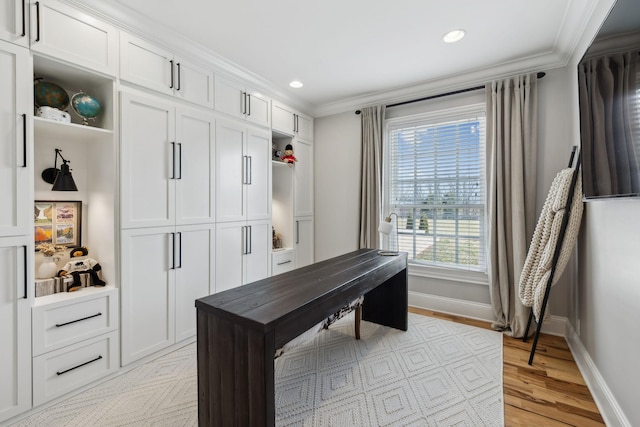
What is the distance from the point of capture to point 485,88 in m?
2.99

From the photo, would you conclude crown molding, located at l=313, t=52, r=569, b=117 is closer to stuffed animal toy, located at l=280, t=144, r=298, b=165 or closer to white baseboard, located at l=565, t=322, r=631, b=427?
stuffed animal toy, located at l=280, t=144, r=298, b=165

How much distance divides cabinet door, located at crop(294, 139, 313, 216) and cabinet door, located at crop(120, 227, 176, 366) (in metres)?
1.78

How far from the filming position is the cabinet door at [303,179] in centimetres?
384

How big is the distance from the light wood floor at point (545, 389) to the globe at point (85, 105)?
11.0ft

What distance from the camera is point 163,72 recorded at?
2.36m

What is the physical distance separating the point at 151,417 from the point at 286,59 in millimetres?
2973

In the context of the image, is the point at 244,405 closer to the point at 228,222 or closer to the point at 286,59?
the point at 228,222

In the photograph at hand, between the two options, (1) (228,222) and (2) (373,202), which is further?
(2) (373,202)

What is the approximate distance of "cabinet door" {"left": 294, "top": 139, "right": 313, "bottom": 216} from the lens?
12.6 feet

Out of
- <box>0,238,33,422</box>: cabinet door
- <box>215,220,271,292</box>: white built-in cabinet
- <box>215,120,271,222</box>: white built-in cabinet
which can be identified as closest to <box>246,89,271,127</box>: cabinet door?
<box>215,120,271,222</box>: white built-in cabinet

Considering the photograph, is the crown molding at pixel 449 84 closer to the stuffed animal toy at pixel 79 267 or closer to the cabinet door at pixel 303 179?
the cabinet door at pixel 303 179

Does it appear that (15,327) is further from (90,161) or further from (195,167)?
(195,167)

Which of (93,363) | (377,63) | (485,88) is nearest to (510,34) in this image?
(485,88)

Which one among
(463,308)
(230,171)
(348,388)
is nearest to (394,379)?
(348,388)
